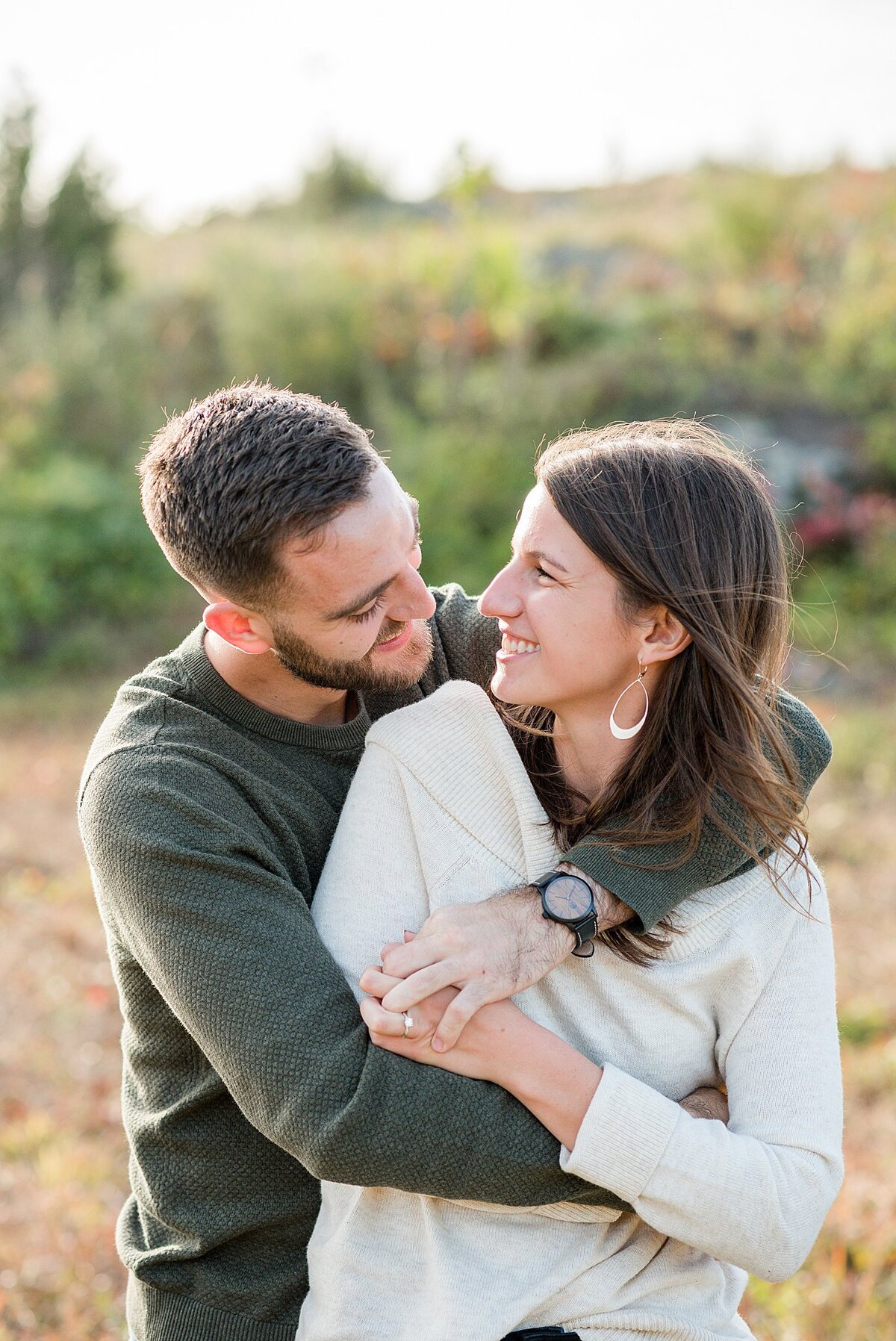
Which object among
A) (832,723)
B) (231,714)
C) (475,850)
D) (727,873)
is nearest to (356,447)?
(231,714)

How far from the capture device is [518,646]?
214 centimetres

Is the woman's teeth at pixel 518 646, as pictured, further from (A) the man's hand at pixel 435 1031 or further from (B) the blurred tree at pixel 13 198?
(B) the blurred tree at pixel 13 198

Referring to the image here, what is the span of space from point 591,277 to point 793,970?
1633 centimetres

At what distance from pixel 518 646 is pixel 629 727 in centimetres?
24

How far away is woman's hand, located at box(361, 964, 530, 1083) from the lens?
1.70 meters

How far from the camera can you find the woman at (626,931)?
175 centimetres

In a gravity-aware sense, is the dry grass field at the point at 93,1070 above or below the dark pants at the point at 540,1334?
below

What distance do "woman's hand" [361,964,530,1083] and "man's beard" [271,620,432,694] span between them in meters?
0.55

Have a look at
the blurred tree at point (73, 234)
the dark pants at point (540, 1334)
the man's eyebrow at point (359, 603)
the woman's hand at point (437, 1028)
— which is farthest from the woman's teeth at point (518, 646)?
the blurred tree at point (73, 234)

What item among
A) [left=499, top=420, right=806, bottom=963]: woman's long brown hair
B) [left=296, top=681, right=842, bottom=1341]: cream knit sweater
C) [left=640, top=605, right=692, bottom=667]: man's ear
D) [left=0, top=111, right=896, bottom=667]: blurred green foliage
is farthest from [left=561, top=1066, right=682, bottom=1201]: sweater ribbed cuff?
[left=0, top=111, right=896, bottom=667]: blurred green foliage

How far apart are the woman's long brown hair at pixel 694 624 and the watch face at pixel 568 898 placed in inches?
4.7

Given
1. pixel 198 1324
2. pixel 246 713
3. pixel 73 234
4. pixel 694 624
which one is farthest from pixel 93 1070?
pixel 73 234

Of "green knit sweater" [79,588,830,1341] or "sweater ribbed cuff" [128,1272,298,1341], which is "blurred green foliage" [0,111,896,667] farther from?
"sweater ribbed cuff" [128,1272,298,1341]

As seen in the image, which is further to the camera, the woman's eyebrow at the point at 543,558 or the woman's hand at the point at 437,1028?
the woman's eyebrow at the point at 543,558
